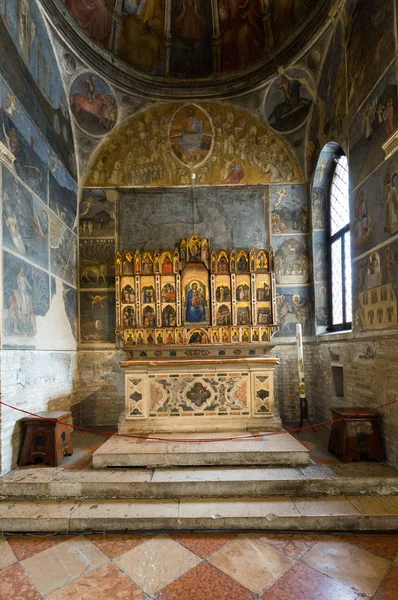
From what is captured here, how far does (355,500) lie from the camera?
448cm

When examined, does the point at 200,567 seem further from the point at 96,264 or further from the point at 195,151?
the point at 195,151

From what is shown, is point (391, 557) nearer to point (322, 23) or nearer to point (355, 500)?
point (355, 500)

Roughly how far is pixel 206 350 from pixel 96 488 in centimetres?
391

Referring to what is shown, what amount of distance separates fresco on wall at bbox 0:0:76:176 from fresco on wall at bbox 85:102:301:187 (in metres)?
1.35

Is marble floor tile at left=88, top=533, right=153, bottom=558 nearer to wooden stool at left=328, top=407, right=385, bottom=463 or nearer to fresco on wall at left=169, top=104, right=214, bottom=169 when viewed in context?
wooden stool at left=328, top=407, right=385, bottom=463

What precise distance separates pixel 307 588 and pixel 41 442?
4.22m

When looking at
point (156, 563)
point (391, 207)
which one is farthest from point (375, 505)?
point (391, 207)

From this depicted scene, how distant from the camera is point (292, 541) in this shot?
3945 mm

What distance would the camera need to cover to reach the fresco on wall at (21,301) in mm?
5328

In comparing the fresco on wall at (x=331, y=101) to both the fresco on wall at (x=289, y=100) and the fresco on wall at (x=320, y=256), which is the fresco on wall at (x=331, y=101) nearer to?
the fresco on wall at (x=289, y=100)

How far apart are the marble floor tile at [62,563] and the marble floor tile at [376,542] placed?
2783 mm

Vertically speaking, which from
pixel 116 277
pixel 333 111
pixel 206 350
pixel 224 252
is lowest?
pixel 206 350

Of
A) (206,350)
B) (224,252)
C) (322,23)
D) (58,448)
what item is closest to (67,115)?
(224,252)

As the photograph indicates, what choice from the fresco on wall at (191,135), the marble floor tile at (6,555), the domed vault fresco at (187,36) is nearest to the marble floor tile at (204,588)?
the marble floor tile at (6,555)
